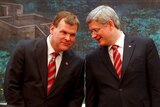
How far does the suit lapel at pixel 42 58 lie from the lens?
2.97m

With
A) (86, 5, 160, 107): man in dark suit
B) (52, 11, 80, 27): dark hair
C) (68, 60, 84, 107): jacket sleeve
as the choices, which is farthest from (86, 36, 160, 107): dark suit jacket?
(52, 11, 80, 27): dark hair

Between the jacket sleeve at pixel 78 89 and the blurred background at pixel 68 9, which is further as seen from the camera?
the blurred background at pixel 68 9

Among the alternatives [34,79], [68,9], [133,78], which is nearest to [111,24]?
[133,78]

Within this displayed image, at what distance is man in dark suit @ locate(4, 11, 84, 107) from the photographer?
2904mm

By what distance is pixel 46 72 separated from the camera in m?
2.99

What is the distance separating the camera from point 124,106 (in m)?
2.90

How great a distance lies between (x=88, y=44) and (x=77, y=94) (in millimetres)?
1802

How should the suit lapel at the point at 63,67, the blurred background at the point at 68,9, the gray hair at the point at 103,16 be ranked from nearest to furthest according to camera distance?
the gray hair at the point at 103,16 < the suit lapel at the point at 63,67 < the blurred background at the point at 68,9

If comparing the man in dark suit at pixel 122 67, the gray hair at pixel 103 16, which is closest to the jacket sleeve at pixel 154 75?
the man in dark suit at pixel 122 67

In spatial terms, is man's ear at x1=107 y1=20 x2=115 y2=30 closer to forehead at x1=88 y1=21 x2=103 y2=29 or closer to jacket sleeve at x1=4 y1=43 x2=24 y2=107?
forehead at x1=88 y1=21 x2=103 y2=29

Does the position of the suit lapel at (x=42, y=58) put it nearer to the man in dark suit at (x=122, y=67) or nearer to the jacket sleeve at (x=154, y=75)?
the man in dark suit at (x=122, y=67)

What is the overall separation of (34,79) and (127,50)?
0.81m

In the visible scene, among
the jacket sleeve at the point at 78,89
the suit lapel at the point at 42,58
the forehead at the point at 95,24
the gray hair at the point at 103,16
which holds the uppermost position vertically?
the gray hair at the point at 103,16

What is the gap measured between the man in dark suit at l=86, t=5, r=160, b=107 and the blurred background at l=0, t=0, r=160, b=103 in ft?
6.02
